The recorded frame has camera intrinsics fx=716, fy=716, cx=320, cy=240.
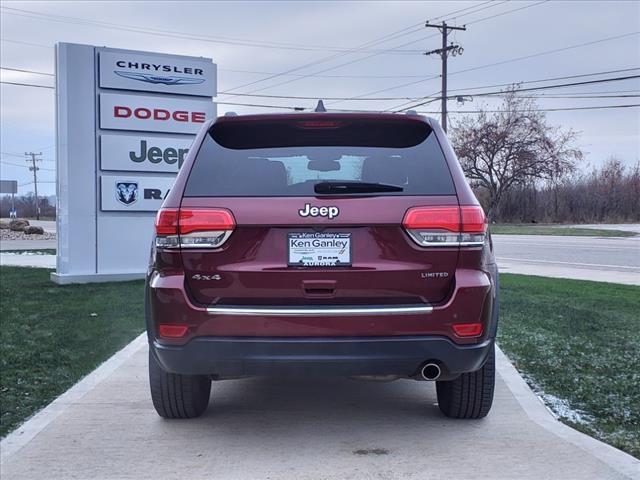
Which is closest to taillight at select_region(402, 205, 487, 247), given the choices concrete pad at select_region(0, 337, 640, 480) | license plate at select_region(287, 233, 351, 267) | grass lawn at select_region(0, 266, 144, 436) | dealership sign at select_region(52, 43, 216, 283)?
license plate at select_region(287, 233, 351, 267)

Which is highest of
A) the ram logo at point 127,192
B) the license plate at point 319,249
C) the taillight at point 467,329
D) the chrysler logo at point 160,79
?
the chrysler logo at point 160,79

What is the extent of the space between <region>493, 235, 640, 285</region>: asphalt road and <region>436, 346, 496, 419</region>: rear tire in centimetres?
996

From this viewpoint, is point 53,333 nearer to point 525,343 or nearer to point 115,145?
point 525,343

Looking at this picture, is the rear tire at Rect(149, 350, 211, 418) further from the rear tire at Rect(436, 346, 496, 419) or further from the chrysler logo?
the chrysler logo

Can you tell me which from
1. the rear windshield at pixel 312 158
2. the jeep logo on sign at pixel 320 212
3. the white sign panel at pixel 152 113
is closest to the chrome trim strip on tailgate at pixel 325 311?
the jeep logo on sign at pixel 320 212

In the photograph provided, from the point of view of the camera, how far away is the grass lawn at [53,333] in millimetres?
5434

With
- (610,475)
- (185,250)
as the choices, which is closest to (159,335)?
(185,250)

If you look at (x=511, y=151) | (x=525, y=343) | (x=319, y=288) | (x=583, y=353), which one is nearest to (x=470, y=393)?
(x=319, y=288)

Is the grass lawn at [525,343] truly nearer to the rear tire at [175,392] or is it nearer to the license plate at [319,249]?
the rear tire at [175,392]

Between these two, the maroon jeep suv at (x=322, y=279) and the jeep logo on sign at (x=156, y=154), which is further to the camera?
the jeep logo on sign at (x=156, y=154)

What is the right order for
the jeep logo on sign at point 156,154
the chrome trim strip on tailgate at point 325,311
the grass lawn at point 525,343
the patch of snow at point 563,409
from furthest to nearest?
the jeep logo on sign at point 156,154 < the grass lawn at point 525,343 < the patch of snow at point 563,409 < the chrome trim strip on tailgate at point 325,311

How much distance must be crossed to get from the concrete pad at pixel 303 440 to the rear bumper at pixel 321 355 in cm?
53

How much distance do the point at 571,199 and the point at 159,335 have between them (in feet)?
178

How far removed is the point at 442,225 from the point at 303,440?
158cm
